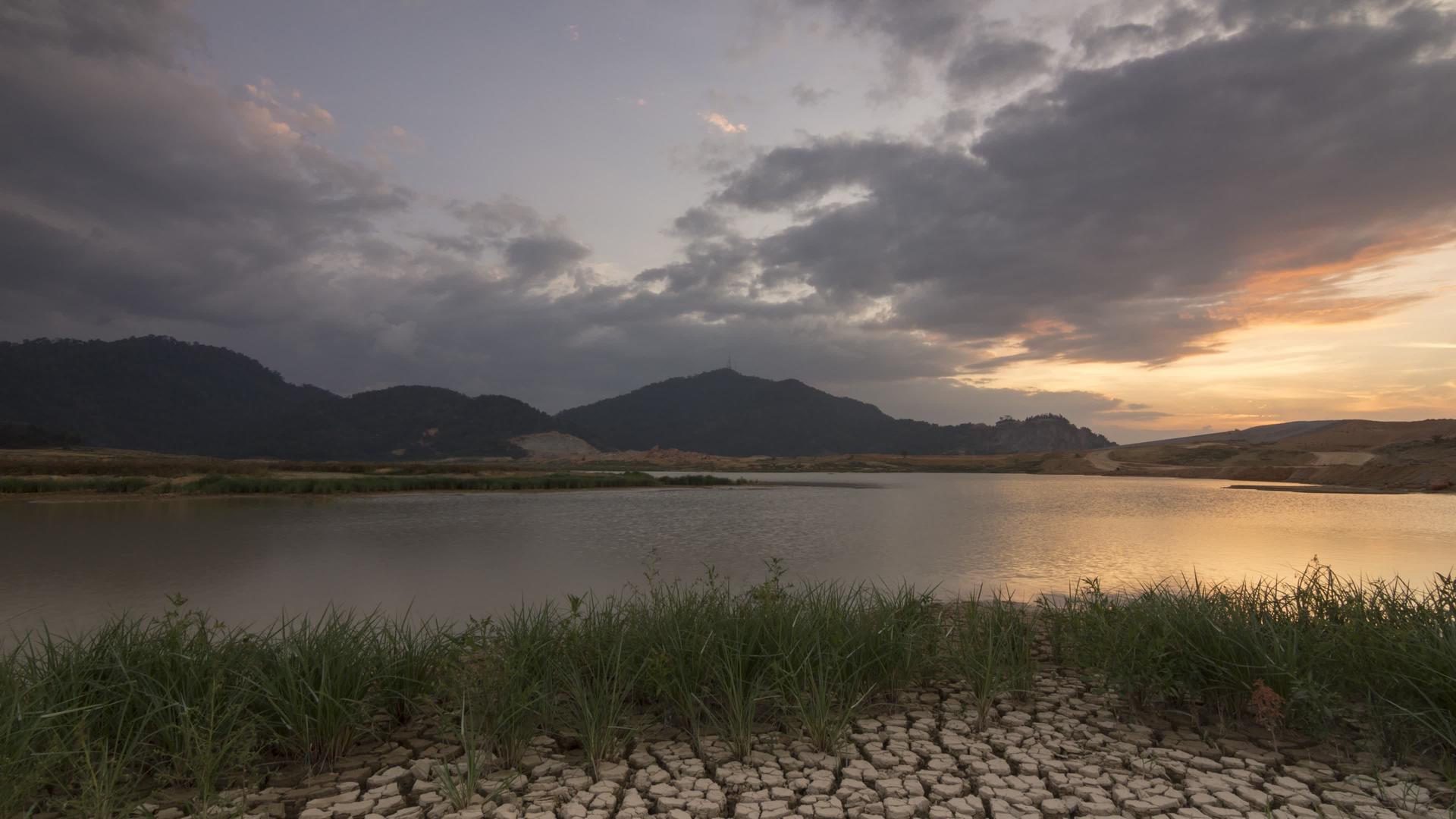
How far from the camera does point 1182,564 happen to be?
13883mm

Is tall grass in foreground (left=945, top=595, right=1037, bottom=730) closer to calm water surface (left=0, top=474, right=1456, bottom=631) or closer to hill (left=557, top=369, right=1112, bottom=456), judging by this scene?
calm water surface (left=0, top=474, right=1456, bottom=631)

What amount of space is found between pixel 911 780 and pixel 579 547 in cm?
1366

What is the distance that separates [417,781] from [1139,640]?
15.6 feet

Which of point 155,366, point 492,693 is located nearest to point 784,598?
point 492,693

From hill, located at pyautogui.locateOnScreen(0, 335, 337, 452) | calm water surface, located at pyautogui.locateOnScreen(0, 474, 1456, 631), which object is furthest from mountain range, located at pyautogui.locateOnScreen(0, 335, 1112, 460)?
calm water surface, located at pyautogui.locateOnScreen(0, 474, 1456, 631)

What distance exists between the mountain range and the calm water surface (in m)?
110

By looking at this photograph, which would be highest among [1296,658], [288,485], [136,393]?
[136,393]

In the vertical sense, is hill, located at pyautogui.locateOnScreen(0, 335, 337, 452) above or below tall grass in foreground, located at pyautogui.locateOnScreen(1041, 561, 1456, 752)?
above

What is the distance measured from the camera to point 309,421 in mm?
136750

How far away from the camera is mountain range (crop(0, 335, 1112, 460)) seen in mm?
131000

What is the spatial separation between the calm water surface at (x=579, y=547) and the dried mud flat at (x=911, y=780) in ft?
18.4

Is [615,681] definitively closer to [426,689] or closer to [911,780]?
[426,689]

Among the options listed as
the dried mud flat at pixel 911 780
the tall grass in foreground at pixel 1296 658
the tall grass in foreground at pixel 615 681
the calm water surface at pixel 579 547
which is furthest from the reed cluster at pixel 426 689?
the calm water surface at pixel 579 547

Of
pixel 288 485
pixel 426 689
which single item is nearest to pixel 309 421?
pixel 288 485
